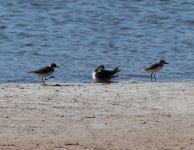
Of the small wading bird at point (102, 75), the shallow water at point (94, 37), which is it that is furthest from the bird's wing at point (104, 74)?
the shallow water at point (94, 37)

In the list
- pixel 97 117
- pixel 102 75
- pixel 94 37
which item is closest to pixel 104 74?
pixel 102 75

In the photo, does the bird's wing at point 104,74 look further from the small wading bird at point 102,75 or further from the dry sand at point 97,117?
the dry sand at point 97,117

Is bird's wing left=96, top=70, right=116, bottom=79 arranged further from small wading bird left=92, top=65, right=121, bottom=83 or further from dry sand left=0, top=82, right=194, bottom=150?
dry sand left=0, top=82, right=194, bottom=150

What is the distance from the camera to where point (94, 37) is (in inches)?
973

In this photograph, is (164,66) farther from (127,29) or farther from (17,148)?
(17,148)

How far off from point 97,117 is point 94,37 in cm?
1201

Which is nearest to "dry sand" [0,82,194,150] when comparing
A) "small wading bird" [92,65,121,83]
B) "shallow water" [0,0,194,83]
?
"small wading bird" [92,65,121,83]

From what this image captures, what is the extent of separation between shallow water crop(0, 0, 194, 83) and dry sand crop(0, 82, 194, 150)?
10.9 feet

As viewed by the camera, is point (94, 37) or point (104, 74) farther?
point (94, 37)

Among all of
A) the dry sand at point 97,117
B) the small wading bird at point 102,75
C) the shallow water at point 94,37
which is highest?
the shallow water at point 94,37

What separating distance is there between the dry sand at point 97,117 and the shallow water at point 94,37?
3309 mm

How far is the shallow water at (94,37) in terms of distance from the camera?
19.8m

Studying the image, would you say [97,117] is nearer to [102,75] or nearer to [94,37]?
[102,75]

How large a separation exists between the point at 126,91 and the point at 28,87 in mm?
1729
